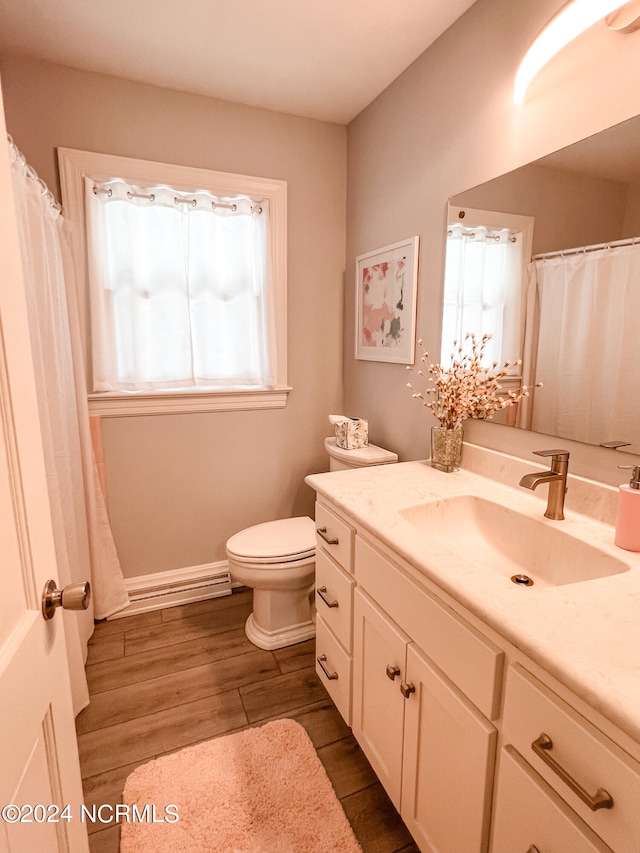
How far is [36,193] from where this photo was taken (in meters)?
1.46

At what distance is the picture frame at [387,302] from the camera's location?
6.19ft

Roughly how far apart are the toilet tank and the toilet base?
77cm

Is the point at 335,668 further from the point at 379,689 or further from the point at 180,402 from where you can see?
the point at 180,402

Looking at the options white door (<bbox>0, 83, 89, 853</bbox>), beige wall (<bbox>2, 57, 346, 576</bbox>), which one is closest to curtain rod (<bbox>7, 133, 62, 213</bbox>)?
beige wall (<bbox>2, 57, 346, 576</bbox>)

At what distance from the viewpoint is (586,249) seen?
117 centimetres

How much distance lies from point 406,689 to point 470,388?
94 cm

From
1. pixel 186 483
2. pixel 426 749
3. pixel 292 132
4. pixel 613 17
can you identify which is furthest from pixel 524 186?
pixel 186 483

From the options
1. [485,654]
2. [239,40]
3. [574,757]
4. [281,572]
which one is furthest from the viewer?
[281,572]

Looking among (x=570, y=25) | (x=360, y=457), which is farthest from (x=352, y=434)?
(x=570, y=25)

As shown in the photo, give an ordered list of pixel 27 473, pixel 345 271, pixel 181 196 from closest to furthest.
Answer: pixel 27 473 → pixel 181 196 → pixel 345 271

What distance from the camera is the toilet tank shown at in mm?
2018

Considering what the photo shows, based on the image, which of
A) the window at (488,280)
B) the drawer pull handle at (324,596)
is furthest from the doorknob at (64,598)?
the window at (488,280)

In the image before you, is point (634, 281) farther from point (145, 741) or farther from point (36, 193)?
point (145, 741)

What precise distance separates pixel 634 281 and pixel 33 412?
1333 mm
